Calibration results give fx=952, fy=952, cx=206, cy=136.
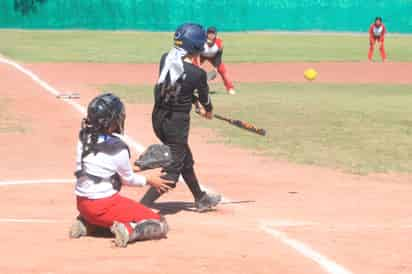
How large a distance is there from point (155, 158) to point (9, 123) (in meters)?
8.75

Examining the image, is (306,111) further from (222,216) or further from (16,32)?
(16,32)

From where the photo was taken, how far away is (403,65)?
37.6 m

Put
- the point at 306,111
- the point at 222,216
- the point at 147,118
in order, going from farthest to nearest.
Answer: the point at 306,111 < the point at 147,118 < the point at 222,216

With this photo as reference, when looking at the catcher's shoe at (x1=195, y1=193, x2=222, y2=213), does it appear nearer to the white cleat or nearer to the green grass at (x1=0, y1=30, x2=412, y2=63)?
the white cleat

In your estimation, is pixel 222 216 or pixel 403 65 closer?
pixel 222 216

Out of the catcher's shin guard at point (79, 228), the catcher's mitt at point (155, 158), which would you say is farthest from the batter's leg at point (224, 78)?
the catcher's shin guard at point (79, 228)

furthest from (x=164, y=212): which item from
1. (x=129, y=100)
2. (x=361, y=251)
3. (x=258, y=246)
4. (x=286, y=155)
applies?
(x=129, y=100)

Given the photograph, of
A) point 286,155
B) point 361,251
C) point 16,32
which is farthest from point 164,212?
point 16,32

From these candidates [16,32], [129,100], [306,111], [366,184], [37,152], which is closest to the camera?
[366,184]

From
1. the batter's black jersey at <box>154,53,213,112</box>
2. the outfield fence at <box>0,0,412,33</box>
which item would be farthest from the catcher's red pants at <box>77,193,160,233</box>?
the outfield fence at <box>0,0,412,33</box>

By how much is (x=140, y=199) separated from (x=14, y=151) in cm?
438

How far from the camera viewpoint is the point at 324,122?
1834cm

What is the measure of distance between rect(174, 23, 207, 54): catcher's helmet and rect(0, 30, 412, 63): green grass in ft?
89.9

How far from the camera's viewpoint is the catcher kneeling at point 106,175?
7.82 m
